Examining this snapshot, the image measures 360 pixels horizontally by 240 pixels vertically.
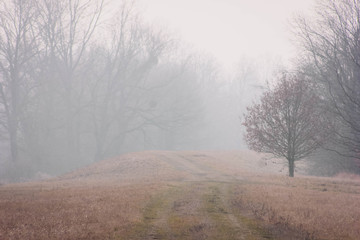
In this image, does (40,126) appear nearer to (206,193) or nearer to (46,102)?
(46,102)

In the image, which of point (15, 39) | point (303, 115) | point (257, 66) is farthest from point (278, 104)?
point (257, 66)

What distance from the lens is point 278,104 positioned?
2892 centimetres

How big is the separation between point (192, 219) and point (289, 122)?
60.3ft

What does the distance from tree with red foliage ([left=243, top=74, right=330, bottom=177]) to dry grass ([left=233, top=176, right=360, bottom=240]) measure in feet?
22.5

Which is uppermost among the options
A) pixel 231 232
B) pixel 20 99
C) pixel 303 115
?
pixel 20 99

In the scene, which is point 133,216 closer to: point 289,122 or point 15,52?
point 289,122

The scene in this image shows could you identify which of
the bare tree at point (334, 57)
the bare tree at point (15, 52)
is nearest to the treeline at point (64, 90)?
the bare tree at point (15, 52)

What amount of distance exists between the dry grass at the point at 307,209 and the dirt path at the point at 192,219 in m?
1.19

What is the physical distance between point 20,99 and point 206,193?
42.7m

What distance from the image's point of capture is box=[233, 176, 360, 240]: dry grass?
11.7m

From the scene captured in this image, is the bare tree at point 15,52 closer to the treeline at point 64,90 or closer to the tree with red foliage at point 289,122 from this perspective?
the treeline at point 64,90

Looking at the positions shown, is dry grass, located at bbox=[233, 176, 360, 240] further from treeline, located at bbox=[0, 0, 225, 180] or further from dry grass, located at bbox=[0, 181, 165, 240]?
treeline, located at bbox=[0, 0, 225, 180]

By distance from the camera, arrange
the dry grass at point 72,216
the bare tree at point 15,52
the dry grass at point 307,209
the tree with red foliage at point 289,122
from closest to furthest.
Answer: the dry grass at point 72,216
the dry grass at point 307,209
the tree with red foliage at point 289,122
the bare tree at point 15,52

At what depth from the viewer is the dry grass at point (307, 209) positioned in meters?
11.7
